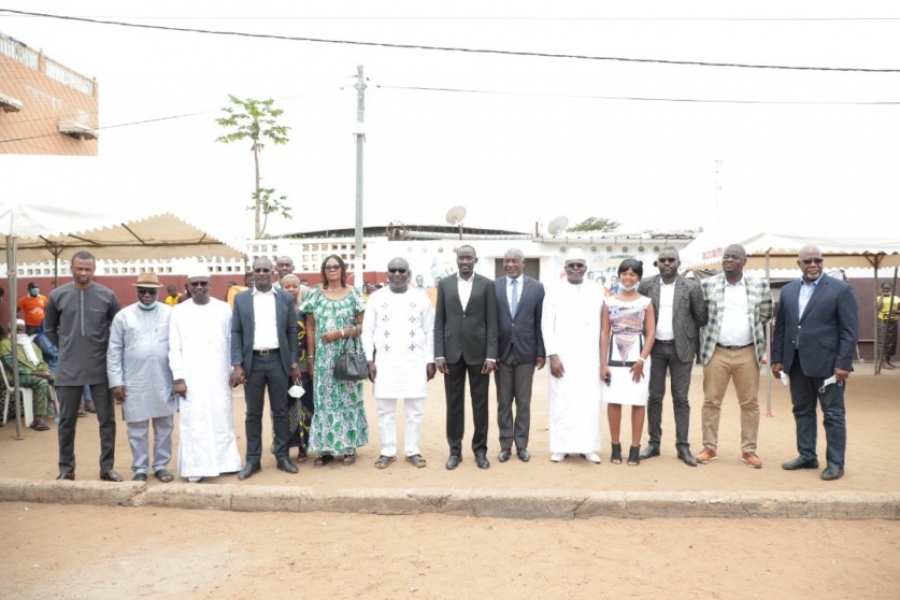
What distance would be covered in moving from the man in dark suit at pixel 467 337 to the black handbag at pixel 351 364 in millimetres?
649

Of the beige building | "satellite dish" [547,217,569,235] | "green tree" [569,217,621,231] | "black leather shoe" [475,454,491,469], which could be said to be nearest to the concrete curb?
"black leather shoe" [475,454,491,469]

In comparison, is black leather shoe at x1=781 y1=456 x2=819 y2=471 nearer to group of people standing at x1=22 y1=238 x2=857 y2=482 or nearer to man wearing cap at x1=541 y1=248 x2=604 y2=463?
group of people standing at x1=22 y1=238 x2=857 y2=482

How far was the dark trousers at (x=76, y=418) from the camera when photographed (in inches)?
222

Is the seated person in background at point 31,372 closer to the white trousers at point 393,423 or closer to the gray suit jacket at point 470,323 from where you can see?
the white trousers at point 393,423

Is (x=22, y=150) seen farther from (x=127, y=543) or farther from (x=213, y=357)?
(x=127, y=543)

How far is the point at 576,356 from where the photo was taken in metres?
6.16

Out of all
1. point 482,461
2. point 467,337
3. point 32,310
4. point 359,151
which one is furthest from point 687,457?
point 359,151

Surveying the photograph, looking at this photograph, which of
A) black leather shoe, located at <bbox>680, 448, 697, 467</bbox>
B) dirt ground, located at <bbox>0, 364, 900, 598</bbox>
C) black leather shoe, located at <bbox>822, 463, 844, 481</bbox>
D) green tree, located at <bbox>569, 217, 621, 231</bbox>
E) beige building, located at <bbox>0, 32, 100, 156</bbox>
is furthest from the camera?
green tree, located at <bbox>569, 217, 621, 231</bbox>

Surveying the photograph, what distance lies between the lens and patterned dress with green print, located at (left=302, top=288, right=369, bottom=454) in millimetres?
6097

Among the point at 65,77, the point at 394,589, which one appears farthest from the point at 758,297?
the point at 65,77

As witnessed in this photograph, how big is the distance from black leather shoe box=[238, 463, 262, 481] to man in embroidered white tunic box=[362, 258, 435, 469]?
3.42 feet

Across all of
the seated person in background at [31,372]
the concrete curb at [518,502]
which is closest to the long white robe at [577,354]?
the concrete curb at [518,502]

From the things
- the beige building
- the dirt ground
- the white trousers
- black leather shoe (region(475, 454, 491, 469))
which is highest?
the beige building

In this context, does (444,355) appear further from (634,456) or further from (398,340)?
(634,456)
